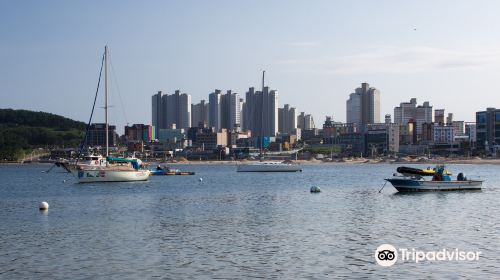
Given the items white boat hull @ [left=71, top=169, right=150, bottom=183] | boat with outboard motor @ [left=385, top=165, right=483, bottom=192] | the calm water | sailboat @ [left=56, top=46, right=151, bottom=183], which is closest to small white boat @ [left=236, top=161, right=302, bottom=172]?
sailboat @ [left=56, top=46, right=151, bottom=183]

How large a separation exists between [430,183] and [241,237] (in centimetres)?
3858

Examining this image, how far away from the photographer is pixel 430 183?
235 feet

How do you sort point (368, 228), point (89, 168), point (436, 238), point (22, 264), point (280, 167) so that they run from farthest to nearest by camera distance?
point (280, 167) → point (89, 168) → point (368, 228) → point (436, 238) → point (22, 264)

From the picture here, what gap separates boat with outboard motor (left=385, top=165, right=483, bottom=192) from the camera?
71.8 m

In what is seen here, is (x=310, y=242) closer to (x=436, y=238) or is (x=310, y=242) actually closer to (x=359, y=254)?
(x=359, y=254)

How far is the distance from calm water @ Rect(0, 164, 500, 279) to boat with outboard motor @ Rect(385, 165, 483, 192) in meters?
6.05

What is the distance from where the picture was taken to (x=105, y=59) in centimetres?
10350

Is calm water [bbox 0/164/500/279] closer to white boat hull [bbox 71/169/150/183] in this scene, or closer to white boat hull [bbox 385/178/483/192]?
white boat hull [bbox 385/178/483/192]

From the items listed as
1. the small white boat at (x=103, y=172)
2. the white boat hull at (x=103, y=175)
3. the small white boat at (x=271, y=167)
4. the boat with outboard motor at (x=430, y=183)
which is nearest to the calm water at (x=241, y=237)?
the boat with outboard motor at (x=430, y=183)

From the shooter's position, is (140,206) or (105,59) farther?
(105,59)

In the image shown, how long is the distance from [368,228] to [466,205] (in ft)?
65.5

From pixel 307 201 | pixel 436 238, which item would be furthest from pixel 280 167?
pixel 436 238

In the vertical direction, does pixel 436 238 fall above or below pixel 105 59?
below

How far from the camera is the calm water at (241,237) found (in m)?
28.9
